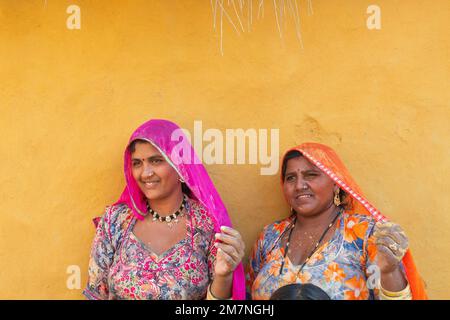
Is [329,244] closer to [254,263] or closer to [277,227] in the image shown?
[277,227]

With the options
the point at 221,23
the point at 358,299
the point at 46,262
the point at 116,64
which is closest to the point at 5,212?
the point at 46,262

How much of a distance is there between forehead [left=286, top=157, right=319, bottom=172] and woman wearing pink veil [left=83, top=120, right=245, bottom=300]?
469 millimetres

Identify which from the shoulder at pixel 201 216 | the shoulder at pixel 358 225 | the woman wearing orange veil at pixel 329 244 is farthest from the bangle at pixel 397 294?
the shoulder at pixel 201 216

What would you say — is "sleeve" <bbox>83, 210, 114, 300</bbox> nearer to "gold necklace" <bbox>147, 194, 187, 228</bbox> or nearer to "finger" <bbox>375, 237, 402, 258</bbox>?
"gold necklace" <bbox>147, 194, 187, 228</bbox>

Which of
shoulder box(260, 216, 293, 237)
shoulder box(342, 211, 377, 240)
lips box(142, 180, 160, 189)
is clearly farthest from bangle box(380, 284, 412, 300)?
lips box(142, 180, 160, 189)

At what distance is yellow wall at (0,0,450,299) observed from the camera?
154 inches

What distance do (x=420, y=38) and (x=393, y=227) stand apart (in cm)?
156

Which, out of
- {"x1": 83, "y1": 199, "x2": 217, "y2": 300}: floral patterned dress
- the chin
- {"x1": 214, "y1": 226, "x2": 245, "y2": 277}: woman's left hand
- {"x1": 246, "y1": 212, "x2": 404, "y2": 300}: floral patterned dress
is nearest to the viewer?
{"x1": 214, "y1": 226, "x2": 245, "y2": 277}: woman's left hand

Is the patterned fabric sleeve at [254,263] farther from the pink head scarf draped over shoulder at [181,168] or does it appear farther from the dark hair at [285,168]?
the dark hair at [285,168]

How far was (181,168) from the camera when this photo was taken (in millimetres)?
3504

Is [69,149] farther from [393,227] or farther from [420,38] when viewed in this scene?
[420,38]

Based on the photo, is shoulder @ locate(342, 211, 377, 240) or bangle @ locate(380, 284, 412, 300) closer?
bangle @ locate(380, 284, 412, 300)

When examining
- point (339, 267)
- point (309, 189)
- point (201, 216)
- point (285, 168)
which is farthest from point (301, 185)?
point (201, 216)

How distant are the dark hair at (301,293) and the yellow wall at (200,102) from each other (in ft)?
2.42
